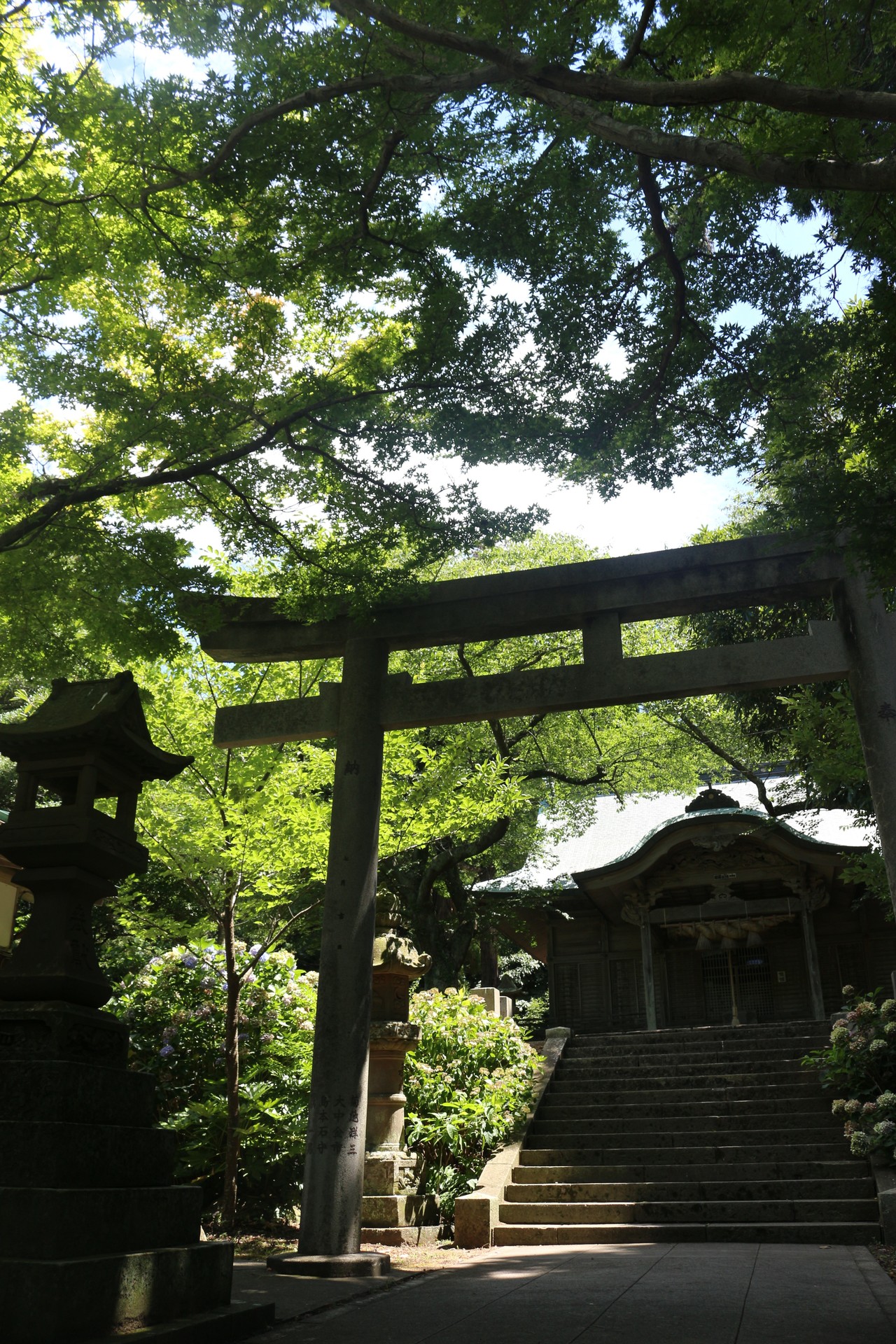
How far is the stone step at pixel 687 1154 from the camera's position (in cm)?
990

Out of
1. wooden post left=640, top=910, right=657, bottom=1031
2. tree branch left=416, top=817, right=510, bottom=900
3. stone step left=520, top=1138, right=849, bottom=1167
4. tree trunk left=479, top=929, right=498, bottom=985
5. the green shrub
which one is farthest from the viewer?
tree trunk left=479, top=929, right=498, bottom=985

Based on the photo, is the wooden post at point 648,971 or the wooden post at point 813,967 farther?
the wooden post at point 648,971

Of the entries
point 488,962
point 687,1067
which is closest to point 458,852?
point 488,962

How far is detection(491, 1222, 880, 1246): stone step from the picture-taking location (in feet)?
Answer: 26.9

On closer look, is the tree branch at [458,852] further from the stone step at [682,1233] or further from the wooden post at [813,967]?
the stone step at [682,1233]

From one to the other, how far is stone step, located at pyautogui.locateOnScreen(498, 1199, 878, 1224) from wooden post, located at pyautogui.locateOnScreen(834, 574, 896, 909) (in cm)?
332

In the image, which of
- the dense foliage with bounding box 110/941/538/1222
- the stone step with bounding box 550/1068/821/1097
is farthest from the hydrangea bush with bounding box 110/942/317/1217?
the stone step with bounding box 550/1068/821/1097

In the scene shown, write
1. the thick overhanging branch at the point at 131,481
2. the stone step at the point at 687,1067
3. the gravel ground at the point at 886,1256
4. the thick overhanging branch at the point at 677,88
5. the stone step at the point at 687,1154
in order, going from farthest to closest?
the stone step at the point at 687,1067, the stone step at the point at 687,1154, the thick overhanging branch at the point at 131,481, the gravel ground at the point at 886,1256, the thick overhanging branch at the point at 677,88

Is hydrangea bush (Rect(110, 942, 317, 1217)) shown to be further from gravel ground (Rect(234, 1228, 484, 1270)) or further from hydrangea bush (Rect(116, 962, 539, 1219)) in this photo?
gravel ground (Rect(234, 1228, 484, 1270))

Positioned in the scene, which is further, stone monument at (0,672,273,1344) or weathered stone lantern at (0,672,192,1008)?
weathered stone lantern at (0,672,192,1008)

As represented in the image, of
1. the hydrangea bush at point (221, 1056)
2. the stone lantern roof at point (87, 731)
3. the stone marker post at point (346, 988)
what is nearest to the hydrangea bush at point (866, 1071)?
the stone marker post at point (346, 988)

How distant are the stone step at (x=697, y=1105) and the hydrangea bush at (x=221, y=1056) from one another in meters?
3.77

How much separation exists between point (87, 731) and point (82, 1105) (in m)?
2.01

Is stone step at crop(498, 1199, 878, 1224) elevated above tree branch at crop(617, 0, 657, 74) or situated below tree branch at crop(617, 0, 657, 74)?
below
